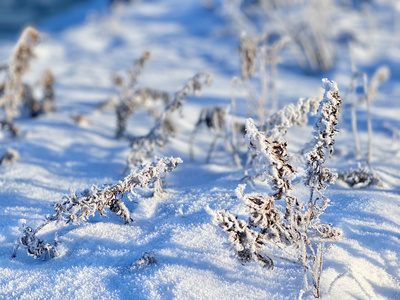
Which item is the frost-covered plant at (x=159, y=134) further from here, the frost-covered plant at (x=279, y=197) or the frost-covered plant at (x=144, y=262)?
the frost-covered plant at (x=279, y=197)

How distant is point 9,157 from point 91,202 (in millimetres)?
1371

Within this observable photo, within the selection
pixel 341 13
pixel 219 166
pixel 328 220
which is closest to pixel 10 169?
pixel 219 166

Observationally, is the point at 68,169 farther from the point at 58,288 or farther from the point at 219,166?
the point at 58,288

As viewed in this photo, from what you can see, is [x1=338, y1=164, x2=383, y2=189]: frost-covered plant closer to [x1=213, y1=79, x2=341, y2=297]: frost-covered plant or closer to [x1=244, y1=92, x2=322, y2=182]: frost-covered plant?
[x1=244, y1=92, x2=322, y2=182]: frost-covered plant

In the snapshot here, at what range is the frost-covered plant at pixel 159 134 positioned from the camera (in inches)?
98.8

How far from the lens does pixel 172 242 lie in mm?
1726

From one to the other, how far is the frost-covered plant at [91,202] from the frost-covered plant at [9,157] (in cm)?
116

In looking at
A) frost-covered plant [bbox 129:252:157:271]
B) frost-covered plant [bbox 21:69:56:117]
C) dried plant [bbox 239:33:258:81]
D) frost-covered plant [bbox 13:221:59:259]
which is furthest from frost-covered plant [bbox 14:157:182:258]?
frost-covered plant [bbox 21:69:56:117]

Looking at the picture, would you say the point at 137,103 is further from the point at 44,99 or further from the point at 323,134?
the point at 323,134

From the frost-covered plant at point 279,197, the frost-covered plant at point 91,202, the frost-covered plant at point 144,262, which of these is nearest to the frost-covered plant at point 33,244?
the frost-covered plant at point 91,202

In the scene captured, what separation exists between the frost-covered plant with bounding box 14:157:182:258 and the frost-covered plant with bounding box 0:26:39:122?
197 cm

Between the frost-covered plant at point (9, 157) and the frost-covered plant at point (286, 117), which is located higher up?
the frost-covered plant at point (286, 117)

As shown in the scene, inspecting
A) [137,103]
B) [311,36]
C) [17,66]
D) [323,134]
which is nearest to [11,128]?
[17,66]

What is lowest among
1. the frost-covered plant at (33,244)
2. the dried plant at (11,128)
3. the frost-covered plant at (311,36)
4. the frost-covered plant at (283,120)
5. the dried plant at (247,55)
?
the frost-covered plant at (33,244)
